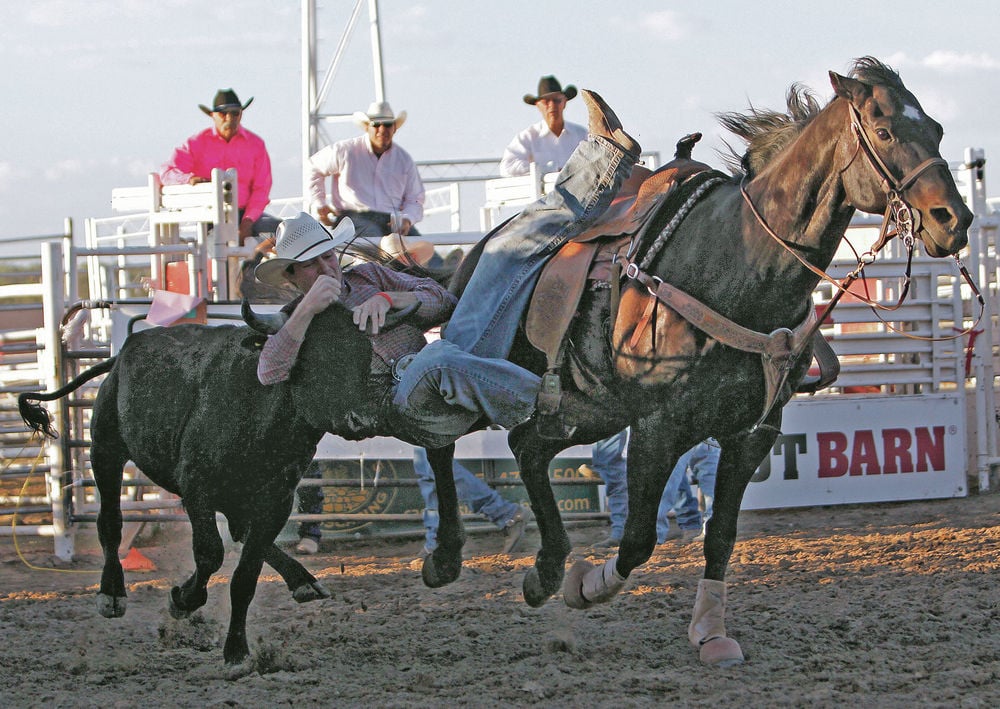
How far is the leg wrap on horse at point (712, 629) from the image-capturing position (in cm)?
464

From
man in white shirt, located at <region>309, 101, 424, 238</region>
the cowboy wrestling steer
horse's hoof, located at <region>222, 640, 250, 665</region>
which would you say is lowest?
horse's hoof, located at <region>222, 640, 250, 665</region>

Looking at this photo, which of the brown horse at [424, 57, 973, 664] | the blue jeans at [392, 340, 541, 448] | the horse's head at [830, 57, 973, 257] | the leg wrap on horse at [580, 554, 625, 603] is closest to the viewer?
the horse's head at [830, 57, 973, 257]

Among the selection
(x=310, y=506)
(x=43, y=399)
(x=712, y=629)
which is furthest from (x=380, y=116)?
(x=712, y=629)

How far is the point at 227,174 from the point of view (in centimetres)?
814

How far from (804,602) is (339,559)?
9.79 ft

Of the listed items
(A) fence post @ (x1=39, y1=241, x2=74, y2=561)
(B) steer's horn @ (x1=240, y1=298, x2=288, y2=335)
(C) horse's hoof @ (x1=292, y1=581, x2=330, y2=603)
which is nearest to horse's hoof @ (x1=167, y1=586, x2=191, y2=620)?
(C) horse's hoof @ (x1=292, y1=581, x2=330, y2=603)

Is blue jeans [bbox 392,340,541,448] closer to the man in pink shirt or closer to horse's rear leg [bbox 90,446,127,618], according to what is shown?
horse's rear leg [bbox 90,446,127,618]

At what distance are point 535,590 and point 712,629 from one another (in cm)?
70

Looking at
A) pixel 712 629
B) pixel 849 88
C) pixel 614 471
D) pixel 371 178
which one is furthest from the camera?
pixel 371 178

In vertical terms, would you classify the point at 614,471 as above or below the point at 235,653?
above

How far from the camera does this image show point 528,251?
461cm

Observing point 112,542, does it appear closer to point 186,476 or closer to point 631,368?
point 186,476

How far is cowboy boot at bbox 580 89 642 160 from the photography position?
456 cm

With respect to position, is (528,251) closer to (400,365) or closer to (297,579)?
(400,365)
